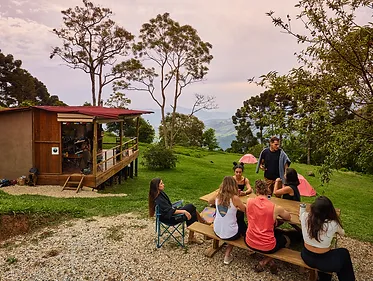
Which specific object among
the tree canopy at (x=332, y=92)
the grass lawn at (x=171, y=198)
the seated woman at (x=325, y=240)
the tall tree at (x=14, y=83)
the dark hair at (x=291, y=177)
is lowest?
the grass lawn at (x=171, y=198)

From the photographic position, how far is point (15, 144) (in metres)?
10.9

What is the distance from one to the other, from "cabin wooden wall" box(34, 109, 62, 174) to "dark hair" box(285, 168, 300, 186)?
8.56 metres

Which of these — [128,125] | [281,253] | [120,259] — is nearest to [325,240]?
[281,253]

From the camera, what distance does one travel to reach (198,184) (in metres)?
14.4

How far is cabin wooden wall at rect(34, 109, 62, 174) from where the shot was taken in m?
10.7

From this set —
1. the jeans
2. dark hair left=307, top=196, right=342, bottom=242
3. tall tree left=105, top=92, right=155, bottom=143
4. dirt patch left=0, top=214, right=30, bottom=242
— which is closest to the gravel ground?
dirt patch left=0, top=214, right=30, bottom=242

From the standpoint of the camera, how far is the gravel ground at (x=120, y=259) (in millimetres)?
4227

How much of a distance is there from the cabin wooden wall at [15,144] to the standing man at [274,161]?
8843 millimetres

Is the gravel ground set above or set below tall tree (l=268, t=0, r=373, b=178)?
below

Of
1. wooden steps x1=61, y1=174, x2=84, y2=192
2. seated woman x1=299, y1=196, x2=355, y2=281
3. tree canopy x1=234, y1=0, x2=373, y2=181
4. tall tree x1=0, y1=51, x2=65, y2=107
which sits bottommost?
wooden steps x1=61, y1=174, x2=84, y2=192

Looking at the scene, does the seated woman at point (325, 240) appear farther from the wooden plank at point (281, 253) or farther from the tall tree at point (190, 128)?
the tall tree at point (190, 128)

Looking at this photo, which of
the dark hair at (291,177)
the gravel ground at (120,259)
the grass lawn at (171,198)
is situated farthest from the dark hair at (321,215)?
the dark hair at (291,177)

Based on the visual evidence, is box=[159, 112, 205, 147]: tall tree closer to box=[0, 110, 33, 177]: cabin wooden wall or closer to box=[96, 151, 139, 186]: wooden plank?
box=[96, 151, 139, 186]: wooden plank

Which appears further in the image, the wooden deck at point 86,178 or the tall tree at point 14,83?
the tall tree at point 14,83
